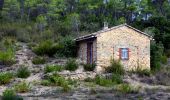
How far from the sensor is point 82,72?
30.8m

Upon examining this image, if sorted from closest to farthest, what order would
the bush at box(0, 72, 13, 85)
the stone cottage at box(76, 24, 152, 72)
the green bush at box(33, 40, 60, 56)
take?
the bush at box(0, 72, 13, 85), the stone cottage at box(76, 24, 152, 72), the green bush at box(33, 40, 60, 56)

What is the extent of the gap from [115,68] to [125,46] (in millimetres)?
2654

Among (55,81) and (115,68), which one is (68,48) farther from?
(55,81)

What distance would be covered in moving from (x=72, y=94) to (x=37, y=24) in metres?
25.7

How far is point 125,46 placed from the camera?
33812 mm

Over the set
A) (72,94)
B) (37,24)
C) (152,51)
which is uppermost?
(37,24)

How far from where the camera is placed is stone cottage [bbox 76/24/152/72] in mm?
32875

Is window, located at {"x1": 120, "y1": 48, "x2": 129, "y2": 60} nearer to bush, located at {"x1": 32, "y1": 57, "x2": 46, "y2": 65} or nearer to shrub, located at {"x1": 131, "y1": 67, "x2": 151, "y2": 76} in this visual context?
shrub, located at {"x1": 131, "y1": 67, "x2": 151, "y2": 76}

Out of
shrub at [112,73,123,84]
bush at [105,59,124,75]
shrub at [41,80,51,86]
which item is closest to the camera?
shrub at [41,80,51,86]

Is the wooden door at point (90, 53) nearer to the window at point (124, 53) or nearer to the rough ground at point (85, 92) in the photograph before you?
the window at point (124, 53)

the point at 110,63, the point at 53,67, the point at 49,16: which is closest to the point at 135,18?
the point at 49,16

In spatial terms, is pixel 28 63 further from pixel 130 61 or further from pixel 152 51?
pixel 152 51

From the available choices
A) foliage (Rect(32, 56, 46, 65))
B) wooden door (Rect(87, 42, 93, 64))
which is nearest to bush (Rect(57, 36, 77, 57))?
foliage (Rect(32, 56, 46, 65))

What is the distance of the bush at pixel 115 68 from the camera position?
104ft
